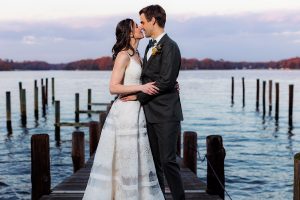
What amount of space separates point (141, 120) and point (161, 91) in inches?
16.7

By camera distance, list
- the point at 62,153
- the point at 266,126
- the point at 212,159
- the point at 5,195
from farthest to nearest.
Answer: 1. the point at 266,126
2. the point at 62,153
3. the point at 5,195
4. the point at 212,159

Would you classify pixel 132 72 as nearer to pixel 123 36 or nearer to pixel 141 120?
pixel 123 36

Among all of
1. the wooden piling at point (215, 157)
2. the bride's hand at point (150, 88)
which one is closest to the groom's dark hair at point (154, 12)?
the bride's hand at point (150, 88)

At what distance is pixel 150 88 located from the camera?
5055mm

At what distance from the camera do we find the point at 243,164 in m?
19.2

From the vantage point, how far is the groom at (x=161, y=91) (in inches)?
199

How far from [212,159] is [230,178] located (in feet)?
32.6

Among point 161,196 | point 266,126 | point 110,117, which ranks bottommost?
point 266,126

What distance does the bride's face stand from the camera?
519 cm

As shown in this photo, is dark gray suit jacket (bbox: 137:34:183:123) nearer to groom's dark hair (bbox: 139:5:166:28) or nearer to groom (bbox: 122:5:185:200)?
groom (bbox: 122:5:185:200)

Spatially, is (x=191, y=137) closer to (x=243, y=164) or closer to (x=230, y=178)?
(x=230, y=178)

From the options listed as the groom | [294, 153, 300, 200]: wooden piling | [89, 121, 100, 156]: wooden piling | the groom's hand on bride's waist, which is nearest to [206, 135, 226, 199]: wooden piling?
the groom

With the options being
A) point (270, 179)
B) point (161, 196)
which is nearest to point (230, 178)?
point (270, 179)

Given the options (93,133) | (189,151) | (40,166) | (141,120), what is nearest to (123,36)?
(141,120)
